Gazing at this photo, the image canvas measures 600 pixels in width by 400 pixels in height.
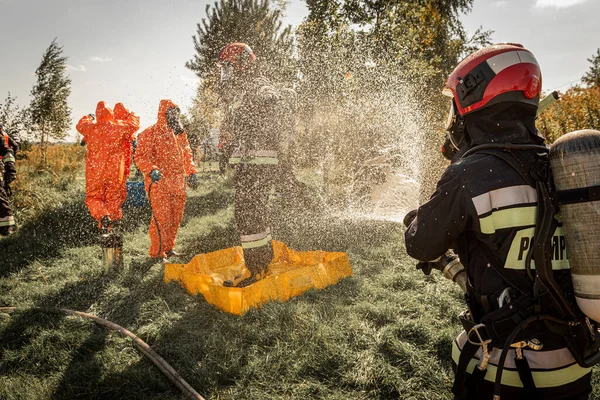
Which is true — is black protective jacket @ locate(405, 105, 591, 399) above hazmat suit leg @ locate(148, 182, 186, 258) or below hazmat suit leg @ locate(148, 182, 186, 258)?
above

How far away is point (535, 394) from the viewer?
145 centimetres

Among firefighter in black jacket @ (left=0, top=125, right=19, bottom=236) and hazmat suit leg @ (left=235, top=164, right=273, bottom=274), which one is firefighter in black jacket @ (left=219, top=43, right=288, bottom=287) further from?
firefighter in black jacket @ (left=0, top=125, right=19, bottom=236)

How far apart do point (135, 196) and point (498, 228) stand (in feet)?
27.9

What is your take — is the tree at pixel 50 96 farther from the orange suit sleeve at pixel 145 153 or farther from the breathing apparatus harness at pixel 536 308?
the breathing apparatus harness at pixel 536 308

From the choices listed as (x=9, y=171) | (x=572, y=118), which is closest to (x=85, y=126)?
(x=9, y=171)

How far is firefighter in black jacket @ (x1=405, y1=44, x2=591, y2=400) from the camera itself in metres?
1.46

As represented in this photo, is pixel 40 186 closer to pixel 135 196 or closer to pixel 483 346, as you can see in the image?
pixel 135 196

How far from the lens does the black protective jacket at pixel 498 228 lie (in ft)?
4.76

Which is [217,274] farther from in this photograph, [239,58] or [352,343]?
[239,58]

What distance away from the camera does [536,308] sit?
56.8 inches

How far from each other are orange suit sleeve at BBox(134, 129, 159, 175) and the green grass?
4.71 feet

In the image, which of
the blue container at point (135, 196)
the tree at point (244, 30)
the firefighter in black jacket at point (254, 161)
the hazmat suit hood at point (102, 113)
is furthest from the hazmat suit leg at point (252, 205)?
the tree at point (244, 30)

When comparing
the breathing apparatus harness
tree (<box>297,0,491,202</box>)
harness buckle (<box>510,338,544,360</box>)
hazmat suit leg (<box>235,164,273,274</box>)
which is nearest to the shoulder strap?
the breathing apparatus harness

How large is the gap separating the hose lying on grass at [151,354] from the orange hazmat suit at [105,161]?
1.62m
